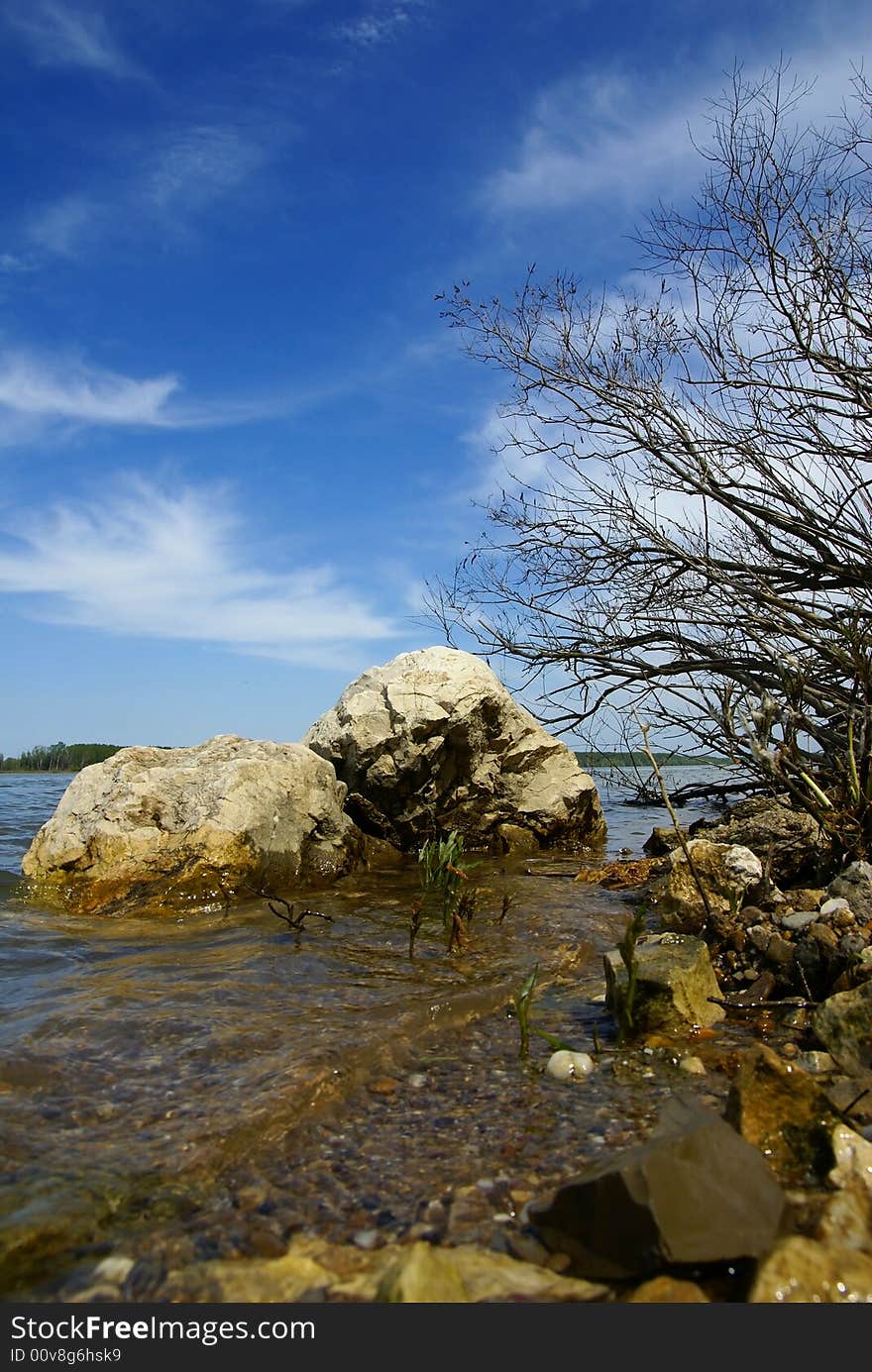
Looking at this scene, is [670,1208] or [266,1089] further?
[266,1089]

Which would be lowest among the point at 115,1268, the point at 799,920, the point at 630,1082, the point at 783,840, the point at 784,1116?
the point at 115,1268

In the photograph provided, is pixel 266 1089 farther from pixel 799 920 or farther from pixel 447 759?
pixel 447 759

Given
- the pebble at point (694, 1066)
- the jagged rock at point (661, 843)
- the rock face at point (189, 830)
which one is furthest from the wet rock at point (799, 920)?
the jagged rock at point (661, 843)

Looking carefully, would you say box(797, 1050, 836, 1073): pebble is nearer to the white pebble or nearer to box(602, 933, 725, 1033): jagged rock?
box(602, 933, 725, 1033): jagged rock

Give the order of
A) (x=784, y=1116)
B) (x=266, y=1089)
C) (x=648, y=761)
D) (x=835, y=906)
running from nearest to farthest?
(x=784, y=1116)
(x=266, y=1089)
(x=835, y=906)
(x=648, y=761)

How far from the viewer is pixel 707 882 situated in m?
5.17

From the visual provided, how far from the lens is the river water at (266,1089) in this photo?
2.25 m

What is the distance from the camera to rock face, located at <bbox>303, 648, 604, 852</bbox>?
9.08 meters

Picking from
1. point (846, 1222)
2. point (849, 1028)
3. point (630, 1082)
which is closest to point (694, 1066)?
point (630, 1082)

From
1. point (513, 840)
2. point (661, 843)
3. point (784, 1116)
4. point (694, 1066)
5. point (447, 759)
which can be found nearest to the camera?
point (784, 1116)

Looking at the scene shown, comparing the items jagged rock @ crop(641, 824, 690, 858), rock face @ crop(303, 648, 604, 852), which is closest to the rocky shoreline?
jagged rock @ crop(641, 824, 690, 858)

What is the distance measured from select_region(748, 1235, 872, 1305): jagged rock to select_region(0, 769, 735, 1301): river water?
0.72 metres

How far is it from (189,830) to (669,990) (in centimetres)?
461

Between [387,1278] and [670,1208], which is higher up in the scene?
[670,1208]
